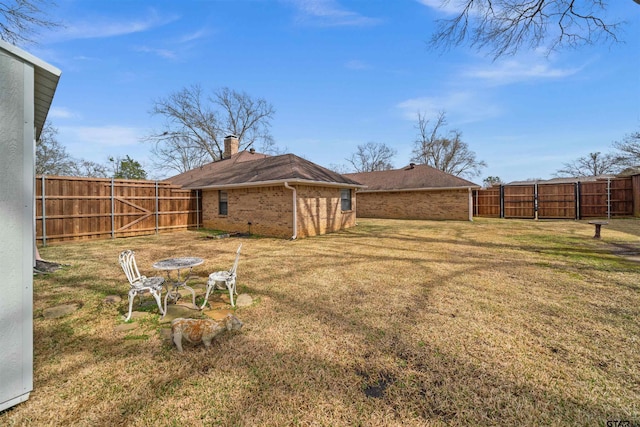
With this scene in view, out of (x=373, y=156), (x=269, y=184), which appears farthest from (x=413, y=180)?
(x=373, y=156)

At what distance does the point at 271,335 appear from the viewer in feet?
10.6

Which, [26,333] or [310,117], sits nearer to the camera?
[26,333]

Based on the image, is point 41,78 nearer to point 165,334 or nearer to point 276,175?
point 165,334

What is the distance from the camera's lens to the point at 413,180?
65.1 feet

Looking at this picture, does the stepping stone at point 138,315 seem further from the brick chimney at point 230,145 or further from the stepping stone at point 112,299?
the brick chimney at point 230,145

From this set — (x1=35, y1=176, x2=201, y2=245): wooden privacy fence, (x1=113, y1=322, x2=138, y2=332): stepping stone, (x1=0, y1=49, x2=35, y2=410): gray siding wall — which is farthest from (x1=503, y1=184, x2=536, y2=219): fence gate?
(x1=0, y1=49, x2=35, y2=410): gray siding wall

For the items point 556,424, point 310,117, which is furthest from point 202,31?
point 556,424

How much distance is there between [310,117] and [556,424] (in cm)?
2172

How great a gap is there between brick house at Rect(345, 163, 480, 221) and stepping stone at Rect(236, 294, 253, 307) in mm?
16766

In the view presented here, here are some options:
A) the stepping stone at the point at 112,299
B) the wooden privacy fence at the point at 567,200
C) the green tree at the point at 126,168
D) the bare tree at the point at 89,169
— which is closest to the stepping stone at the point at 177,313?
the stepping stone at the point at 112,299

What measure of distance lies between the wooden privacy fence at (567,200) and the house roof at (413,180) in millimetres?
3873

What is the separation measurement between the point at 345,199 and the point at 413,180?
27.0ft

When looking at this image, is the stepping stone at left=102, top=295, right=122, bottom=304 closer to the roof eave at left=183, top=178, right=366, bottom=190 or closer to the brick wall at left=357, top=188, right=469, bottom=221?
the roof eave at left=183, top=178, right=366, bottom=190

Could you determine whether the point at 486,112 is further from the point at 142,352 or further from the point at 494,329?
the point at 142,352
